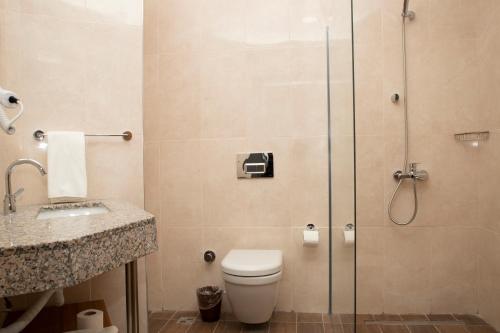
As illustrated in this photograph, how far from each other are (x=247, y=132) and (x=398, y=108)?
98 cm

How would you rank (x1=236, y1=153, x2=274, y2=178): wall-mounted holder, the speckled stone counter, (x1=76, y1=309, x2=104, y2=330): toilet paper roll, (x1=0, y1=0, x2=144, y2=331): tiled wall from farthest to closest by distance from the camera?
(x1=236, y1=153, x2=274, y2=178): wall-mounted holder → (x1=0, y1=0, x2=144, y2=331): tiled wall → (x1=76, y1=309, x2=104, y2=330): toilet paper roll → the speckled stone counter

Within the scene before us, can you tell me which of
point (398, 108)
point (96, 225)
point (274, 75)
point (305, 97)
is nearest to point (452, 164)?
point (398, 108)

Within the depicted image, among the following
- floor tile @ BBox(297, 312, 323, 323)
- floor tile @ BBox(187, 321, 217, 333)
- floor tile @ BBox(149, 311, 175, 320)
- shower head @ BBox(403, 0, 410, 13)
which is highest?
shower head @ BBox(403, 0, 410, 13)

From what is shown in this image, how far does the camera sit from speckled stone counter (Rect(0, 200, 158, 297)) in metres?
0.68

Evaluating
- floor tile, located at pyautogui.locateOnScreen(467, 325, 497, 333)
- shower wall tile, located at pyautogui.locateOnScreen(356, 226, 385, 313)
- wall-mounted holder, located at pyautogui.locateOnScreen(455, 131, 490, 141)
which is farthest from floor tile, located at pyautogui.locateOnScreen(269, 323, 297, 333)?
wall-mounted holder, located at pyautogui.locateOnScreen(455, 131, 490, 141)

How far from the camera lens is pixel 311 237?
201cm

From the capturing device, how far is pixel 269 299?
1798 mm

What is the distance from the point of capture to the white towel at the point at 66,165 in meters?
1.61

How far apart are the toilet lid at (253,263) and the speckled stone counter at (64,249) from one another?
84 cm

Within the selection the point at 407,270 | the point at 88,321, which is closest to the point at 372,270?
the point at 407,270

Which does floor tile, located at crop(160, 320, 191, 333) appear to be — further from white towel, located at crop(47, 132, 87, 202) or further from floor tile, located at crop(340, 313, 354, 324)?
floor tile, located at crop(340, 313, 354, 324)

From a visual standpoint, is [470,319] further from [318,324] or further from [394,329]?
[318,324]

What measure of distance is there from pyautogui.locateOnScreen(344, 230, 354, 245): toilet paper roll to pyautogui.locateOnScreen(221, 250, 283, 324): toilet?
708 millimetres

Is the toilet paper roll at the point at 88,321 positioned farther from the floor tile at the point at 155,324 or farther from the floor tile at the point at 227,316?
the floor tile at the point at 227,316
